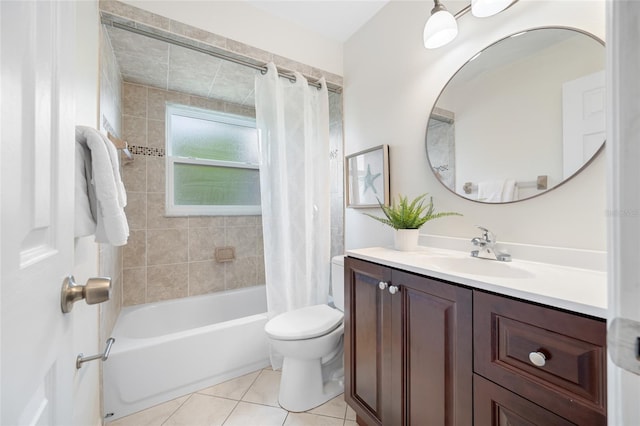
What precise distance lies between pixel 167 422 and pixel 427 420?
1331mm

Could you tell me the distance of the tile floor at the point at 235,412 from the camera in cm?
133

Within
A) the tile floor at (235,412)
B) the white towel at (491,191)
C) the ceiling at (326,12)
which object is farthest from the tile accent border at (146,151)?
the white towel at (491,191)

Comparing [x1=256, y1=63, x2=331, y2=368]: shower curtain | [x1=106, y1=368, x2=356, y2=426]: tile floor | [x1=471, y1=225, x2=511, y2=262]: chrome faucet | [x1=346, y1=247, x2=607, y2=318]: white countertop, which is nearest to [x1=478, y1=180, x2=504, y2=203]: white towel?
[x1=471, y1=225, x2=511, y2=262]: chrome faucet

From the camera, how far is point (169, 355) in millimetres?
1464

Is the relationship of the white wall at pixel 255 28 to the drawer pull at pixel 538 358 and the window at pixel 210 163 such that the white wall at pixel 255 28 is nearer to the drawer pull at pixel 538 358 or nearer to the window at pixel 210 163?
the window at pixel 210 163

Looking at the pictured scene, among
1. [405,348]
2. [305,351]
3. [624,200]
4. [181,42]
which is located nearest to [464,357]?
[405,348]

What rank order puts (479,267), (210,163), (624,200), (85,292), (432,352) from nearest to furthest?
(624,200)
(85,292)
(432,352)
(479,267)
(210,163)

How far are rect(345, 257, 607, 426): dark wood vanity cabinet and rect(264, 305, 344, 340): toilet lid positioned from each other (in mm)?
266

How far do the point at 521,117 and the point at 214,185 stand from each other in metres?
2.30

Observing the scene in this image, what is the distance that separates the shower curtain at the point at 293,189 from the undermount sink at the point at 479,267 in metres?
0.92

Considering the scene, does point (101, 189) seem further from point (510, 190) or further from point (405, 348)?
point (510, 190)

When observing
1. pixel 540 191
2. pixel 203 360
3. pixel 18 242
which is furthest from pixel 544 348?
pixel 203 360

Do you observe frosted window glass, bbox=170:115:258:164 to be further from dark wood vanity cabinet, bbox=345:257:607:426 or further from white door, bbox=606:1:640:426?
white door, bbox=606:1:640:426

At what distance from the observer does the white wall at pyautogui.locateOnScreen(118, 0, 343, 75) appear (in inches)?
57.4
